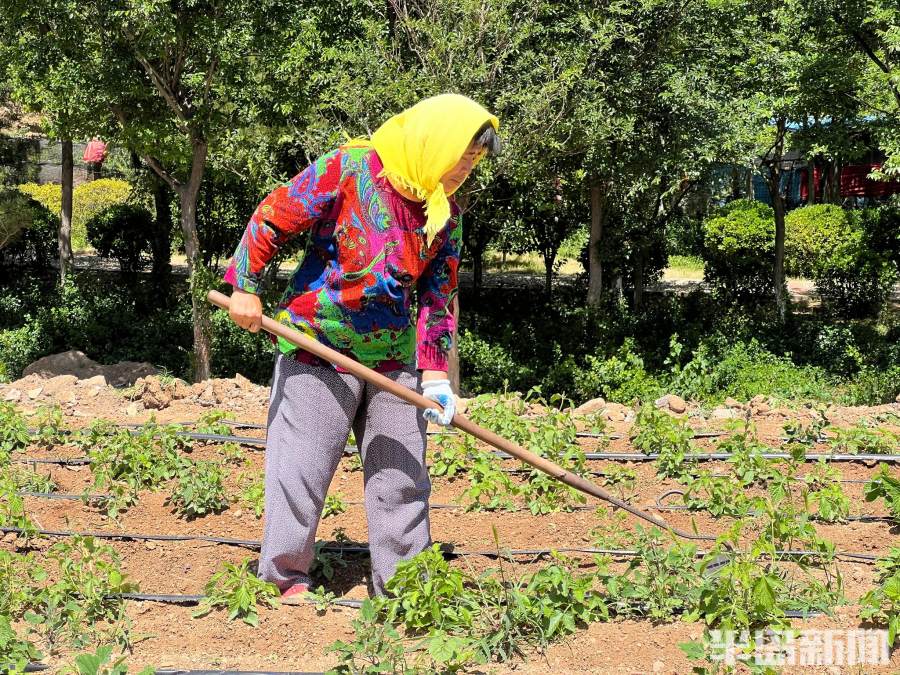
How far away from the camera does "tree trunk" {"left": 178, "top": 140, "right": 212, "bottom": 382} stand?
10.2 metres

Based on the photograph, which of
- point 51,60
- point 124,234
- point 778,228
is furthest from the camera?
point 124,234

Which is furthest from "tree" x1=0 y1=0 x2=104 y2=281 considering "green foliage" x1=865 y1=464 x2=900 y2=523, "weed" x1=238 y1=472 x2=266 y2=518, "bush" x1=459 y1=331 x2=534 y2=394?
"green foliage" x1=865 y1=464 x2=900 y2=523

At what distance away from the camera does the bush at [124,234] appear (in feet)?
49.2

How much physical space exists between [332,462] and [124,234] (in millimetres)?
12330

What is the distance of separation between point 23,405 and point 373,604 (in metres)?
4.01

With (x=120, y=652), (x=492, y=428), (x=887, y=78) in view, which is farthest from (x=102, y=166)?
(x=120, y=652)

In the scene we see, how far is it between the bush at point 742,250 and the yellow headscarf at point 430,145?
36.0ft

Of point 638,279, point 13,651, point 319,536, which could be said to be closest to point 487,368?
point 638,279

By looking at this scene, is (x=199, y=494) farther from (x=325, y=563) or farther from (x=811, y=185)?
(x=811, y=185)

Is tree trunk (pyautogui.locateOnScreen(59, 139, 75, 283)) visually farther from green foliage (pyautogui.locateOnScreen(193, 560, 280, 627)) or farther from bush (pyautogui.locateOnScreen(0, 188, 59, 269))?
green foliage (pyautogui.locateOnScreen(193, 560, 280, 627))

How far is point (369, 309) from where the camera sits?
3.46 meters

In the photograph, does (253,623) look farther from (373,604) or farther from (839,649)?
(839,649)

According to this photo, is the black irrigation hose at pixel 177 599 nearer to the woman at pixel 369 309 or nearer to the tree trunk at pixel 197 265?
the woman at pixel 369 309

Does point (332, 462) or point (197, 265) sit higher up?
point (197, 265)
